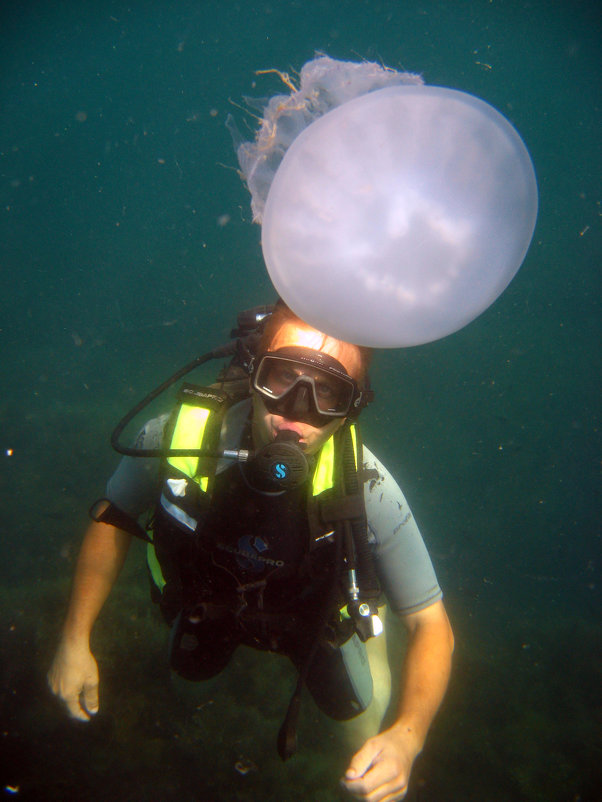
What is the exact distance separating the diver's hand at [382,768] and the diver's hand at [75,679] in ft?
5.15

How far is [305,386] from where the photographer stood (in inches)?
88.2

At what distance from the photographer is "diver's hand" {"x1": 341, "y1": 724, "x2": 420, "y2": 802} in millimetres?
1902

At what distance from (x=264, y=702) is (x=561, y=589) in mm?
9535

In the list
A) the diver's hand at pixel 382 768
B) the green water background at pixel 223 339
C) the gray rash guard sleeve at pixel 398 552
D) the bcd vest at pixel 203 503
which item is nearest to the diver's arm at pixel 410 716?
the diver's hand at pixel 382 768

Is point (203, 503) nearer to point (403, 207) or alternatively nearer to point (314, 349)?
point (314, 349)

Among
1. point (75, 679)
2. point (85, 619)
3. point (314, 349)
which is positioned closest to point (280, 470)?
point (314, 349)

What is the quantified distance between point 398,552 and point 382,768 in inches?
40.2

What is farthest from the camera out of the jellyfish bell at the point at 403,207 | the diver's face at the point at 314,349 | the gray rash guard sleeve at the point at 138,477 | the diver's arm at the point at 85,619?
the gray rash guard sleeve at the point at 138,477

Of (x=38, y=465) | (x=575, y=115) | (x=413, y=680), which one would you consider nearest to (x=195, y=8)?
(x=575, y=115)

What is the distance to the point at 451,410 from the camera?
44.1 ft

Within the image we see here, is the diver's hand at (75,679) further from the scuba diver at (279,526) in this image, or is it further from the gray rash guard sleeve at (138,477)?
the gray rash guard sleeve at (138,477)

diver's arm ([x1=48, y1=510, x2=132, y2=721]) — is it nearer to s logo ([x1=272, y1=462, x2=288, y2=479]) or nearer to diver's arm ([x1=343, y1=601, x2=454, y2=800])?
s logo ([x1=272, y1=462, x2=288, y2=479])

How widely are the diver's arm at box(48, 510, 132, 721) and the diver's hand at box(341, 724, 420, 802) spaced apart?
61.8 inches

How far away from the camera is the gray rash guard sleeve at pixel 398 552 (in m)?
2.54
